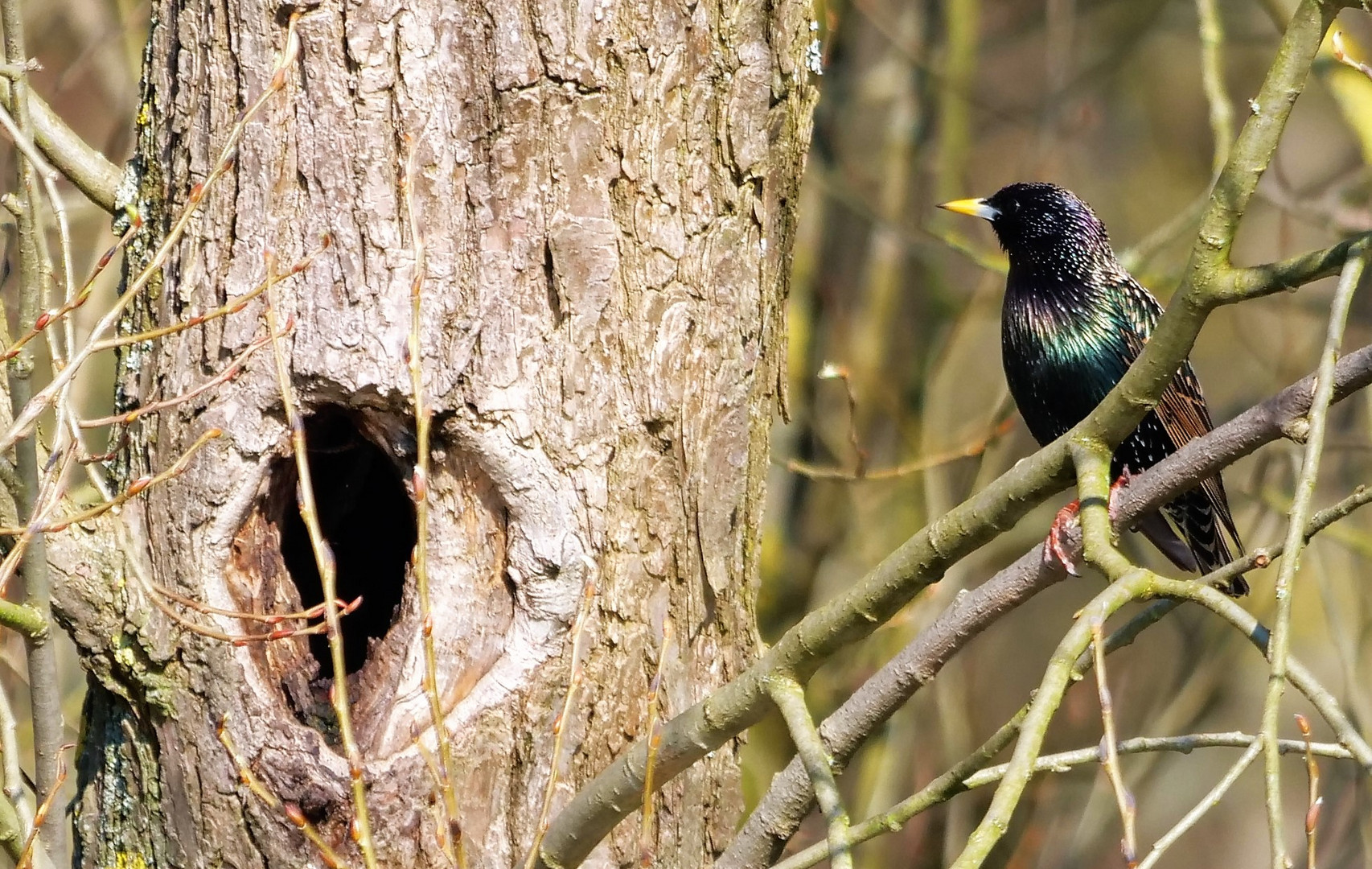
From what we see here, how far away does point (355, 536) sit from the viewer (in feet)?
9.77

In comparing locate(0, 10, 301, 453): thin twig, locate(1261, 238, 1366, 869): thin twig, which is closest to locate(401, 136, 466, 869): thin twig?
locate(0, 10, 301, 453): thin twig

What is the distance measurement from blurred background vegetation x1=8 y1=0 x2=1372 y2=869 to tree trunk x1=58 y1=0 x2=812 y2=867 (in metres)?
2.34

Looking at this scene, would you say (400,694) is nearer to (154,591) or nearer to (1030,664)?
(154,591)

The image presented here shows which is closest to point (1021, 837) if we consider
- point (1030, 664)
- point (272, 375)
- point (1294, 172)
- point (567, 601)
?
point (1030, 664)

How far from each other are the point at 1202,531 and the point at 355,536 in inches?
100

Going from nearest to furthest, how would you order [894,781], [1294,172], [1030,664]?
[894,781] < [1294,172] < [1030,664]

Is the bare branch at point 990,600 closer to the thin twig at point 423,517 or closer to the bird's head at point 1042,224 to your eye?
the thin twig at point 423,517

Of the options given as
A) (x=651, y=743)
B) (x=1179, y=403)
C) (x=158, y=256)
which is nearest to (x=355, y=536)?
(x=158, y=256)

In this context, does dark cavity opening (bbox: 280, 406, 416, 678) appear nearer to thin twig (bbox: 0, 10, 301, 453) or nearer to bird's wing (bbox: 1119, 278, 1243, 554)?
thin twig (bbox: 0, 10, 301, 453)

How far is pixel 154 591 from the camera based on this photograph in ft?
7.14

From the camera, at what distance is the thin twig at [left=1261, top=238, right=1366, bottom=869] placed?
136cm

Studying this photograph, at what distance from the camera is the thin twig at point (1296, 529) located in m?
1.36

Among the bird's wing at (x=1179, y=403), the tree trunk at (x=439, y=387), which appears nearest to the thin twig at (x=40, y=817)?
the tree trunk at (x=439, y=387)

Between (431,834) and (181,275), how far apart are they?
1038 mm
